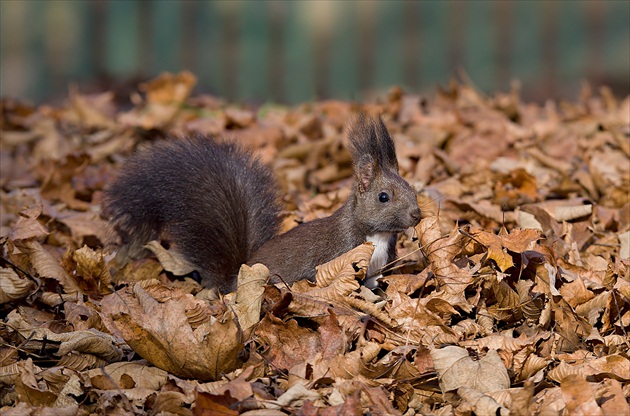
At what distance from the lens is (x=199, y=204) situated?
391 centimetres

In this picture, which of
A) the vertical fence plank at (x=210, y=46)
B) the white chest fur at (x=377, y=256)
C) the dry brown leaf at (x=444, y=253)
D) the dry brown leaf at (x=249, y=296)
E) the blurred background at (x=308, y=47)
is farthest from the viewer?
the vertical fence plank at (x=210, y=46)

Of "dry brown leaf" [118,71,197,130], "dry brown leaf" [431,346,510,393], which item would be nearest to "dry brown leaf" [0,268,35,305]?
"dry brown leaf" [431,346,510,393]

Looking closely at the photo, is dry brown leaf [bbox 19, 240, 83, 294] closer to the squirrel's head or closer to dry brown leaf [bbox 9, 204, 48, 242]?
dry brown leaf [bbox 9, 204, 48, 242]

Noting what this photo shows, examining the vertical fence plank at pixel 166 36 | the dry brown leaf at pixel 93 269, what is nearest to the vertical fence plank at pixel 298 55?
the vertical fence plank at pixel 166 36

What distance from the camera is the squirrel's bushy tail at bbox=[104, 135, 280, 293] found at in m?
3.90

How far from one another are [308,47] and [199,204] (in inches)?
155

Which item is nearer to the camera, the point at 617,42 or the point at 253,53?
the point at 617,42

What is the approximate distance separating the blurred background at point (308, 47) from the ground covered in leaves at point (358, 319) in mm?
2685

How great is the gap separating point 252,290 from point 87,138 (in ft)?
11.5

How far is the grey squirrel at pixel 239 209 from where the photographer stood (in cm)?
371

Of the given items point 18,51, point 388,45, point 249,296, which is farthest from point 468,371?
point 18,51

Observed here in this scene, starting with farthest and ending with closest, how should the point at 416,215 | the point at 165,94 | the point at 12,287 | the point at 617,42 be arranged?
→ 1. the point at 617,42
2. the point at 165,94
3. the point at 416,215
4. the point at 12,287

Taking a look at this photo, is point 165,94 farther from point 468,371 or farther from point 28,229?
point 468,371

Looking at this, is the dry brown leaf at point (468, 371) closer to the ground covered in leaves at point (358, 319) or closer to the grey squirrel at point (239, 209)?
the ground covered in leaves at point (358, 319)
